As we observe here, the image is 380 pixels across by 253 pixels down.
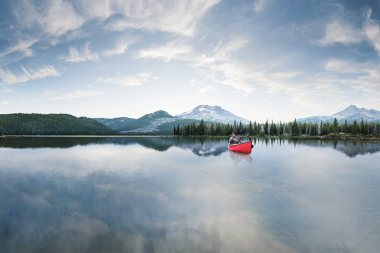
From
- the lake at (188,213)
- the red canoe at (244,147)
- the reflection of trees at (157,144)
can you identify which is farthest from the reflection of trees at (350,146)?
the lake at (188,213)

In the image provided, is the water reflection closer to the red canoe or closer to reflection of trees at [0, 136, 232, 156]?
reflection of trees at [0, 136, 232, 156]

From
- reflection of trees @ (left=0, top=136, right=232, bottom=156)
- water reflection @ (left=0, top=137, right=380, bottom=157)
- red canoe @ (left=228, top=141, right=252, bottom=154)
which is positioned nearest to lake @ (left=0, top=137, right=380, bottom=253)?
red canoe @ (left=228, top=141, right=252, bottom=154)

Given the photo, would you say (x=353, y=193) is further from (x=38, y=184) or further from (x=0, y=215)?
(x=38, y=184)

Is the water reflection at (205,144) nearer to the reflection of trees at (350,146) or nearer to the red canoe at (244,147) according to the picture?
the reflection of trees at (350,146)

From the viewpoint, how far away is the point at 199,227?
1684 cm

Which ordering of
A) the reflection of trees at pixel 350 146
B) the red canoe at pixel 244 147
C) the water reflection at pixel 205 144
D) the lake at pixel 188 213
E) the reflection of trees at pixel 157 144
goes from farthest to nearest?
1. the reflection of trees at pixel 157 144
2. the water reflection at pixel 205 144
3. the reflection of trees at pixel 350 146
4. the red canoe at pixel 244 147
5. the lake at pixel 188 213

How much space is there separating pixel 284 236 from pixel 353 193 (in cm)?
1666

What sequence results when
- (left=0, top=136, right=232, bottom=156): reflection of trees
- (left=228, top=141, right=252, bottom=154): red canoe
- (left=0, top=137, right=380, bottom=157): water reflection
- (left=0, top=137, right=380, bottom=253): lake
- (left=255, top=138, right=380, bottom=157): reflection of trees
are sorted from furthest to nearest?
(left=0, top=136, right=232, bottom=156): reflection of trees
(left=0, top=137, right=380, bottom=157): water reflection
(left=255, top=138, right=380, bottom=157): reflection of trees
(left=228, top=141, right=252, bottom=154): red canoe
(left=0, top=137, right=380, bottom=253): lake

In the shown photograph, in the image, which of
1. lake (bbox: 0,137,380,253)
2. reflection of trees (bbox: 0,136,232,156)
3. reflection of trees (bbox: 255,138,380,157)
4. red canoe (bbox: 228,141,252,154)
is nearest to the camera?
lake (bbox: 0,137,380,253)

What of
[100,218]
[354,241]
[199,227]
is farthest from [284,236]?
[100,218]

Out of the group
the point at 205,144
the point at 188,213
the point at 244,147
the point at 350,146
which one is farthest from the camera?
the point at 205,144

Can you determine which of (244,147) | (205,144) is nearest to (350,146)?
(205,144)

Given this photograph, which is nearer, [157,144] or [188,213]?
[188,213]

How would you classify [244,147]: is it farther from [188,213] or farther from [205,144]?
[188,213]
